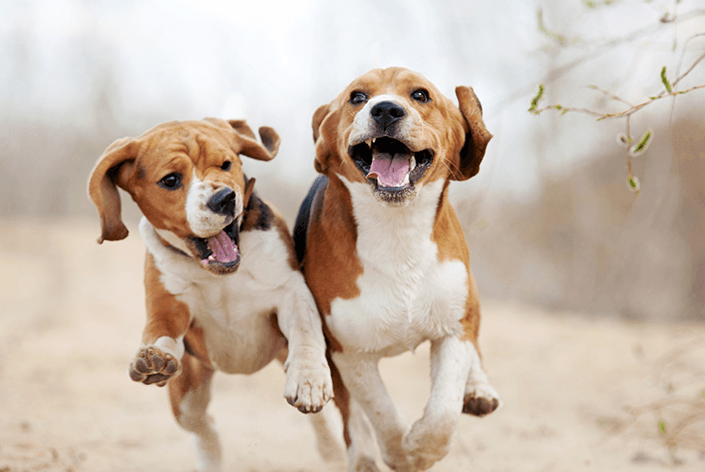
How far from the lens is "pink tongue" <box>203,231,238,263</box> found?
2.74m

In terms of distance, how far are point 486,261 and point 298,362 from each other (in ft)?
36.1

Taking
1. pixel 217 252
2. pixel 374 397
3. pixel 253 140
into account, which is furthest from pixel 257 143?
pixel 374 397

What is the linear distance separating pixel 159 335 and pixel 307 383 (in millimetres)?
673

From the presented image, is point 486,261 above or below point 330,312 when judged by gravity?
below

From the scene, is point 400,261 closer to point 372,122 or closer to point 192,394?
point 372,122

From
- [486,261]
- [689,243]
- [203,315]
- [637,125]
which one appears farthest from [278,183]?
[203,315]

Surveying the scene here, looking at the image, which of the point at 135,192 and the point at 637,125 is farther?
the point at 637,125

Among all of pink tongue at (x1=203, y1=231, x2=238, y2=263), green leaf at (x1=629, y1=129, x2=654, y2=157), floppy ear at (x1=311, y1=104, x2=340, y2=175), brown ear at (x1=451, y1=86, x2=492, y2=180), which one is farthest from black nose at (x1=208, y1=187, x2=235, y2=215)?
green leaf at (x1=629, y1=129, x2=654, y2=157)

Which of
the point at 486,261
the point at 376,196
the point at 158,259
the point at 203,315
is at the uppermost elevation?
the point at 376,196

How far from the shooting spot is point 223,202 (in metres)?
2.61

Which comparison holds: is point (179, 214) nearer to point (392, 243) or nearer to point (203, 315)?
Answer: point (203, 315)

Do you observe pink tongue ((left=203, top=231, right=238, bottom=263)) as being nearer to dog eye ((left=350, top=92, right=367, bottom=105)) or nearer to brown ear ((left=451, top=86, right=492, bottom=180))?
dog eye ((left=350, top=92, right=367, bottom=105))

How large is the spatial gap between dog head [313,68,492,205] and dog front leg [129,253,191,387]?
879 millimetres

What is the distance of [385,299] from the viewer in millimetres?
2820
